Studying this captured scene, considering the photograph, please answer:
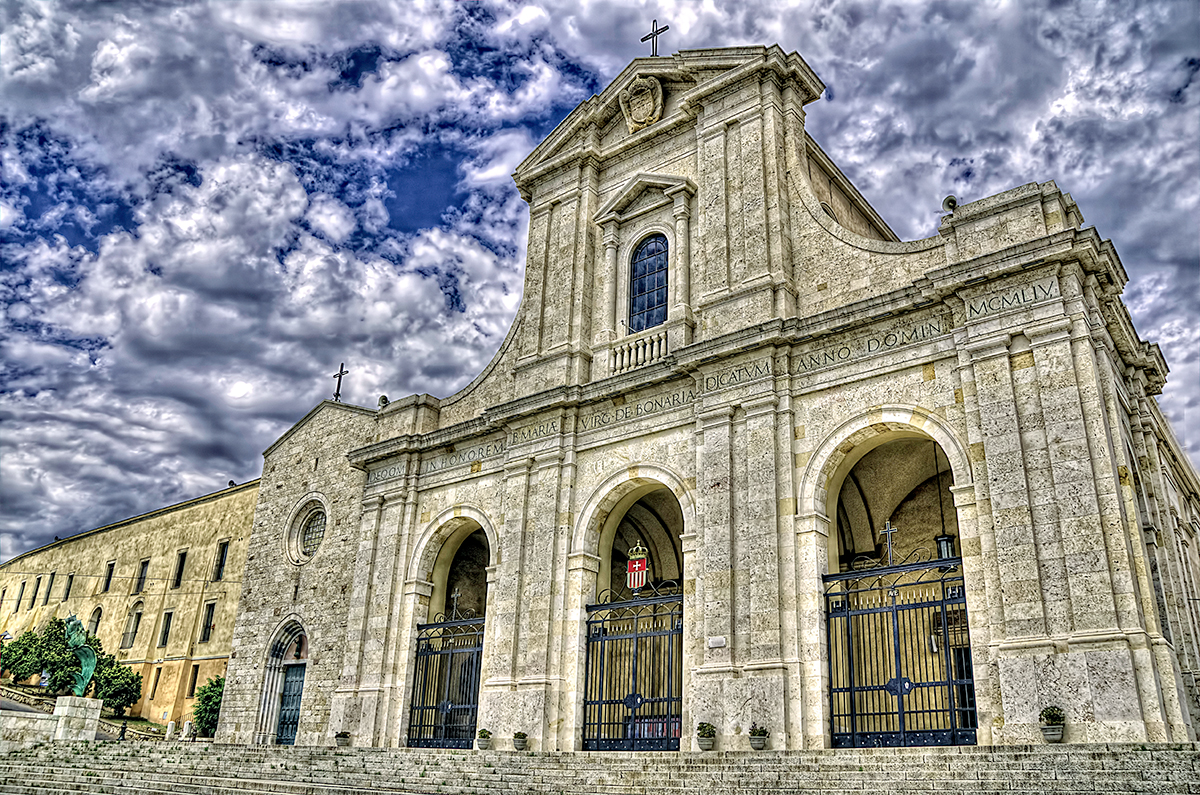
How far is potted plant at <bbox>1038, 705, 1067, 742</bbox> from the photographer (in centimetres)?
1157

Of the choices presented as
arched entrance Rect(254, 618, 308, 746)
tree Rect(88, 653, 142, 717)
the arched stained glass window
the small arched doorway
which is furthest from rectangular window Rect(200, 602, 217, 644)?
the arched stained glass window

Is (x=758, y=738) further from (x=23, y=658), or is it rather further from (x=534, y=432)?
(x=23, y=658)

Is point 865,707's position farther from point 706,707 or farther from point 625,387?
point 625,387

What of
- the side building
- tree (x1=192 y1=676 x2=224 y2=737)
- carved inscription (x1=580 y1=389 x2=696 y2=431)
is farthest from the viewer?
the side building

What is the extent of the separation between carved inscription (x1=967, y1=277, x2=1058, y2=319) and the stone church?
4cm

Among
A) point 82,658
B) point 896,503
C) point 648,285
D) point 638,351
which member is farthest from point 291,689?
point 896,503

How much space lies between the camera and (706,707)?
14.7 m

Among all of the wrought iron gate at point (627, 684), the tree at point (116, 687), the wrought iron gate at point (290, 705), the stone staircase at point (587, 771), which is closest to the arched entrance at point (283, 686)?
the wrought iron gate at point (290, 705)

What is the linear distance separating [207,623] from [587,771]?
917 inches

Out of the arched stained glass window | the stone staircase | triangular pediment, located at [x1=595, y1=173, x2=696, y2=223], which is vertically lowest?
the stone staircase

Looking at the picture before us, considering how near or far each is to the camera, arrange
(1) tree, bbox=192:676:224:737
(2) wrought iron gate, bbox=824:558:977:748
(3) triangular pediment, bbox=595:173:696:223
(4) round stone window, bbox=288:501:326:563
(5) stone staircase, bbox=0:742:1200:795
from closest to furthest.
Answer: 1. (5) stone staircase, bbox=0:742:1200:795
2. (2) wrought iron gate, bbox=824:558:977:748
3. (3) triangular pediment, bbox=595:173:696:223
4. (4) round stone window, bbox=288:501:326:563
5. (1) tree, bbox=192:676:224:737

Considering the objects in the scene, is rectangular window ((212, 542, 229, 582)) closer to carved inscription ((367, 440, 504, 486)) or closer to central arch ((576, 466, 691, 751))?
carved inscription ((367, 440, 504, 486))

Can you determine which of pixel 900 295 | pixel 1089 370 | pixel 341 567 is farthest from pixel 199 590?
pixel 1089 370

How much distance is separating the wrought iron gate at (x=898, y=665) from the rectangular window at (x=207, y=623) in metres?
23.5
